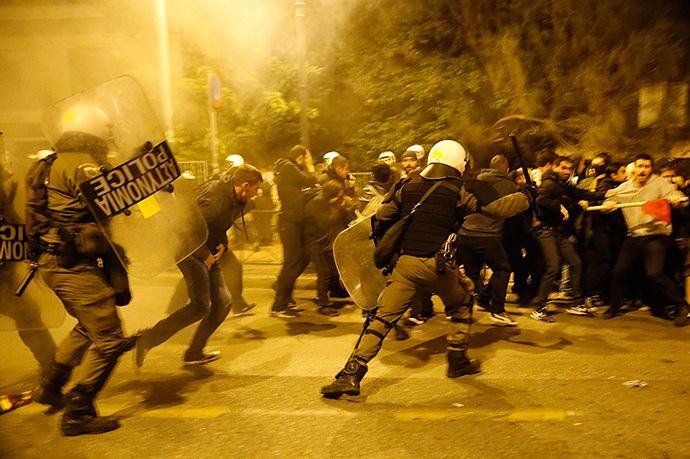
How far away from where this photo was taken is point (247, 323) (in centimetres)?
603

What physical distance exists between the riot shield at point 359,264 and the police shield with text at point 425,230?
2.22 feet

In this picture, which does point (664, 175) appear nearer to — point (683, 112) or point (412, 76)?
point (683, 112)

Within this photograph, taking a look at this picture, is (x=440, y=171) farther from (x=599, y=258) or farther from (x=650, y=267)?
(x=599, y=258)

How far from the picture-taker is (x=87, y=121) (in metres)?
3.46

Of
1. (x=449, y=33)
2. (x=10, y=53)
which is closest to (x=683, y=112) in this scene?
(x=449, y=33)

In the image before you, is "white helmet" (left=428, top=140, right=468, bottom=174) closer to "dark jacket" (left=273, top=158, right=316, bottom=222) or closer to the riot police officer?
the riot police officer

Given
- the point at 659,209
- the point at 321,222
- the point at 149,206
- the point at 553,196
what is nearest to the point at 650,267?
the point at 659,209

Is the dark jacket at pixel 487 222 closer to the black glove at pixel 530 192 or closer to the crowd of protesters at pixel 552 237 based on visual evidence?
Answer: the crowd of protesters at pixel 552 237

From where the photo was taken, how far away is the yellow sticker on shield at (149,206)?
363 centimetres

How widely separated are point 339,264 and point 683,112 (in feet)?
27.5

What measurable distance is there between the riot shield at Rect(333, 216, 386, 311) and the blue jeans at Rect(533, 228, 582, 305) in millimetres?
1893

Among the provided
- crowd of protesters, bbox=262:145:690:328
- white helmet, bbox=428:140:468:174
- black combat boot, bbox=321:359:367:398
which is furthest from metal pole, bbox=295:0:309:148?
black combat boot, bbox=321:359:367:398

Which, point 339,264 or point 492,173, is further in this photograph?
point 492,173

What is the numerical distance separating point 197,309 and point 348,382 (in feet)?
4.59
